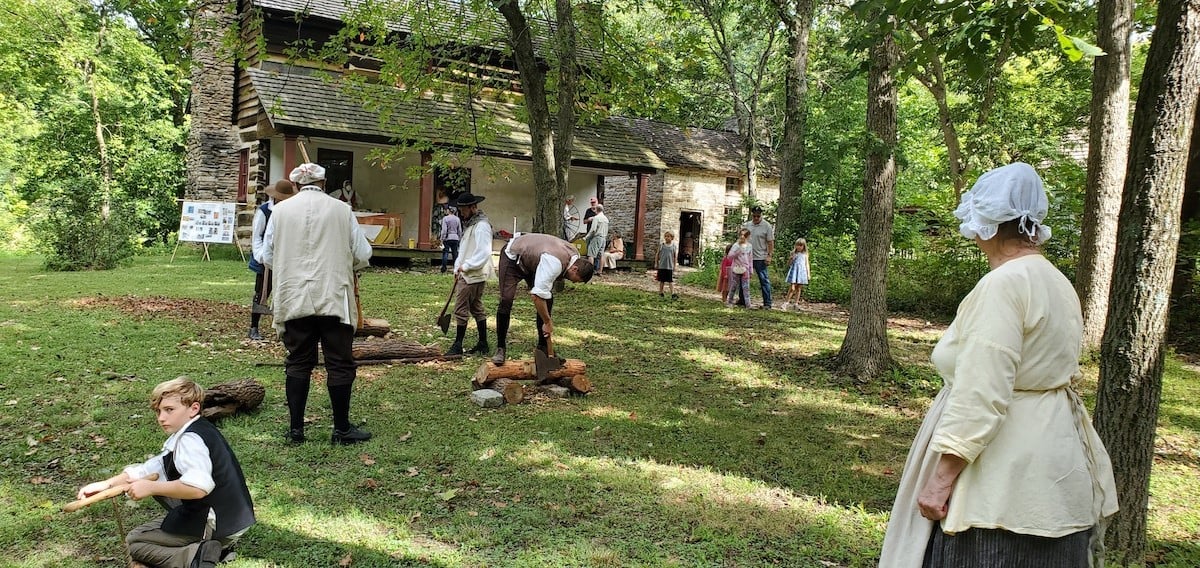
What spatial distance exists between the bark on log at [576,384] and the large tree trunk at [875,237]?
303cm

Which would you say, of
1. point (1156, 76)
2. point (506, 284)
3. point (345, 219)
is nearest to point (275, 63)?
point (506, 284)

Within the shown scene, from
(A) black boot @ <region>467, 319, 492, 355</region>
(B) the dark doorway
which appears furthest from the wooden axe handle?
(B) the dark doorway

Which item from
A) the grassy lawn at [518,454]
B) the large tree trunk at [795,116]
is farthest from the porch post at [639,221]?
the grassy lawn at [518,454]

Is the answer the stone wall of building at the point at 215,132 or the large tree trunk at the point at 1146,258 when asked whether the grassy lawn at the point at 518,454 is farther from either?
the stone wall of building at the point at 215,132

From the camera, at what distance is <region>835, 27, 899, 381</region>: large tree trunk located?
7.53m

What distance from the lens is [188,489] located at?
3016 millimetres

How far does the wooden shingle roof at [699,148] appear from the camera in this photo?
26891mm

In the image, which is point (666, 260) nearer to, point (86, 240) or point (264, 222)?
point (264, 222)

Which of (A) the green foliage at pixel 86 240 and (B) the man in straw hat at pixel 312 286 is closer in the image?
(B) the man in straw hat at pixel 312 286

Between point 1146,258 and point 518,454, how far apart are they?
12.5ft

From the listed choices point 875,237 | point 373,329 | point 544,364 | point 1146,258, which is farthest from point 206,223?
point 1146,258

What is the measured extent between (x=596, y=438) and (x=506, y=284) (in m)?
2.03

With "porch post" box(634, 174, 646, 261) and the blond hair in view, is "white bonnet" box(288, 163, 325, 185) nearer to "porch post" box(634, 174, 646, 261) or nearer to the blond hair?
the blond hair

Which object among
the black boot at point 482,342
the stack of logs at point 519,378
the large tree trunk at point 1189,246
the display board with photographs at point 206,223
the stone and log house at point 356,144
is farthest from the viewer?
the display board with photographs at point 206,223
